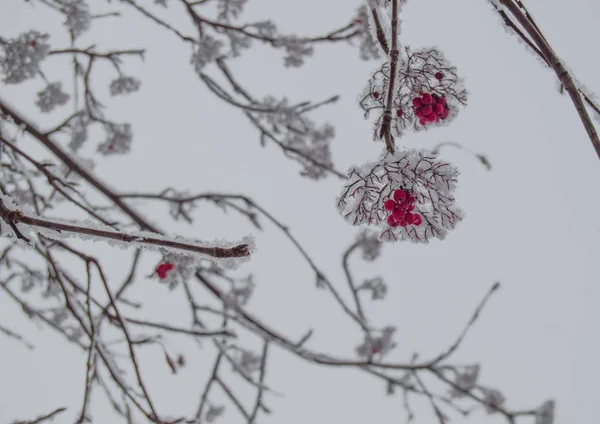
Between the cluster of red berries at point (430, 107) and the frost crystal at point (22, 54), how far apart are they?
312 centimetres

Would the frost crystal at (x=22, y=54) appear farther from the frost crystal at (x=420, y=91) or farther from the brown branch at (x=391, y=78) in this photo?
the brown branch at (x=391, y=78)

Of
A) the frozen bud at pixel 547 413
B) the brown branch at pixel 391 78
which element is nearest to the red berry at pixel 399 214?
Answer: the brown branch at pixel 391 78

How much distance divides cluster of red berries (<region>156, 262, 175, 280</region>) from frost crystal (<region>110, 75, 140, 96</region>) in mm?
1984

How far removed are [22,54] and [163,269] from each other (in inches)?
79.0

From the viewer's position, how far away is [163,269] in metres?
3.24

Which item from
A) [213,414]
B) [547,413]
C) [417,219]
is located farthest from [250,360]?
[417,219]

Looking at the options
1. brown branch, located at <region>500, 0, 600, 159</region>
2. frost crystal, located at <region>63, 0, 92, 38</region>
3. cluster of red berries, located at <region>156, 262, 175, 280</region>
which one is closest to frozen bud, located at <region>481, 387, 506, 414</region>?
cluster of red berries, located at <region>156, 262, 175, 280</region>

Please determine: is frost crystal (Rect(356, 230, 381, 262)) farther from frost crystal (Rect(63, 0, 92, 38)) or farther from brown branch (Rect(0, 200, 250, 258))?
brown branch (Rect(0, 200, 250, 258))

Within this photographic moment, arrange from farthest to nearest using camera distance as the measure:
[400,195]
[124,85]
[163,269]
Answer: [124,85], [163,269], [400,195]

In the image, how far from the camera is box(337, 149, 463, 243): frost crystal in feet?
4.63

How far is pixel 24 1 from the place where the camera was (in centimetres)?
333

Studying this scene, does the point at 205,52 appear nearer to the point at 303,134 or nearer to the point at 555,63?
the point at 303,134

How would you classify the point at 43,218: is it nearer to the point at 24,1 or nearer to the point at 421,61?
the point at 421,61

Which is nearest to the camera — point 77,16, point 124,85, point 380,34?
point 380,34
